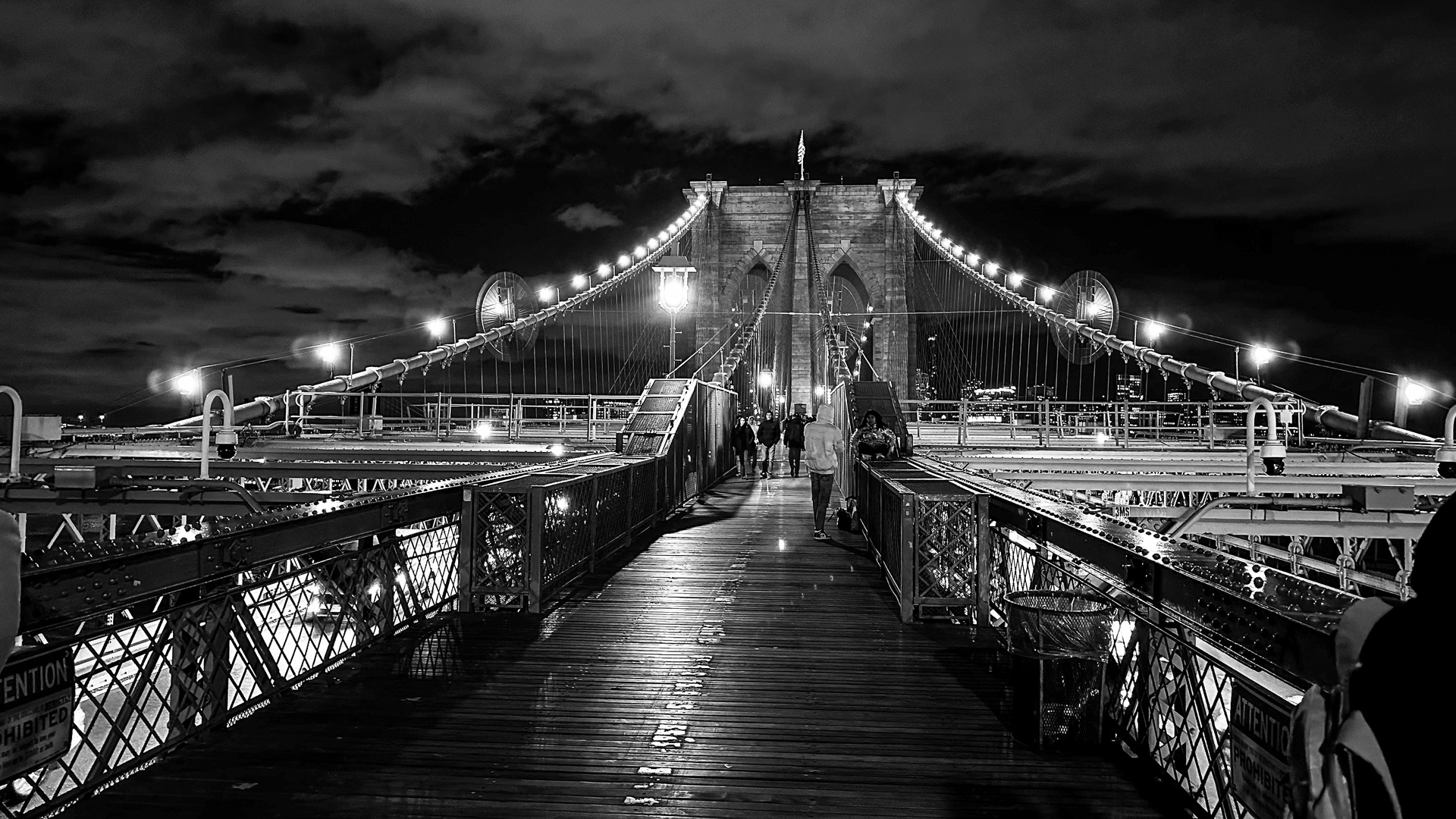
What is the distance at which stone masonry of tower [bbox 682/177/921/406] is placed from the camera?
55.1m

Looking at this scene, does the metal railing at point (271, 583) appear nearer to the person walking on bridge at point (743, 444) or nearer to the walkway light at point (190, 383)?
the person walking on bridge at point (743, 444)

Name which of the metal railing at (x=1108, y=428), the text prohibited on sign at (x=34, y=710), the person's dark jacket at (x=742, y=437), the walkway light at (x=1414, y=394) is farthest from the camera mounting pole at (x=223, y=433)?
the walkway light at (x=1414, y=394)

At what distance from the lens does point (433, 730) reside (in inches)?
177

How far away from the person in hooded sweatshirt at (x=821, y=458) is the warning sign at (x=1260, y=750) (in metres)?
8.23

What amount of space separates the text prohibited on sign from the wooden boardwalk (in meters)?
0.55

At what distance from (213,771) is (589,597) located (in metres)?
4.13

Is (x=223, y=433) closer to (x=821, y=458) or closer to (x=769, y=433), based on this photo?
(x=821, y=458)

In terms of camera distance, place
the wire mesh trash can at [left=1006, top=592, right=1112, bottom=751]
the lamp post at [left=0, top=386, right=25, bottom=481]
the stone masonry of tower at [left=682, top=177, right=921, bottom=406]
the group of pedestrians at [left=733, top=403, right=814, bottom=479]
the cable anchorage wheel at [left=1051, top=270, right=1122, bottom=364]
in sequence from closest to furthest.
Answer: the wire mesh trash can at [left=1006, top=592, right=1112, bottom=751], the lamp post at [left=0, top=386, right=25, bottom=481], the group of pedestrians at [left=733, top=403, right=814, bottom=479], the cable anchorage wheel at [left=1051, top=270, right=1122, bottom=364], the stone masonry of tower at [left=682, top=177, right=921, bottom=406]

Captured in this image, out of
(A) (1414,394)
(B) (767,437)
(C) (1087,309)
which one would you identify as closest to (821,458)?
(B) (767,437)

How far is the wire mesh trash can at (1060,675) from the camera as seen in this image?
423 centimetres

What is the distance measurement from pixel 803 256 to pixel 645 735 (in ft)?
180

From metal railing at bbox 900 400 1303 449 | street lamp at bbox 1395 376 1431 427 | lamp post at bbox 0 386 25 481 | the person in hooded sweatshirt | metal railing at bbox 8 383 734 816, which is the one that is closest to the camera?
metal railing at bbox 8 383 734 816

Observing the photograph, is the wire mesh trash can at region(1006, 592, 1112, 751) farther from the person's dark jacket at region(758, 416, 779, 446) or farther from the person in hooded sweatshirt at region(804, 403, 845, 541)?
the person's dark jacket at region(758, 416, 779, 446)

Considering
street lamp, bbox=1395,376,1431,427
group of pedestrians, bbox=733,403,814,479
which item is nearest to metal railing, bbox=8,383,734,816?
group of pedestrians, bbox=733,403,814,479
